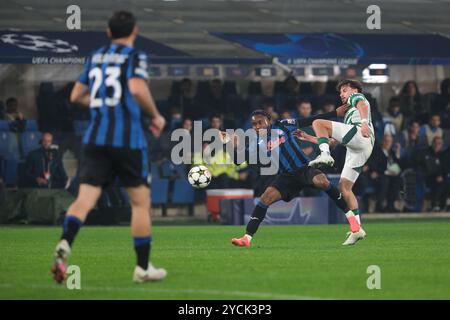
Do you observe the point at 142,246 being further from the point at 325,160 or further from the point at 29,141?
the point at 29,141

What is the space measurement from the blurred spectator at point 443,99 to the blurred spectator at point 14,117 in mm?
8855

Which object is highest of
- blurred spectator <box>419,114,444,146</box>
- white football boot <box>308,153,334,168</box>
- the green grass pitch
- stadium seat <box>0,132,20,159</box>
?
blurred spectator <box>419,114,444,146</box>

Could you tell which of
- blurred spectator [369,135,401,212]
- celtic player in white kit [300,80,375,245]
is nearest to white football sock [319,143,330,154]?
celtic player in white kit [300,80,375,245]

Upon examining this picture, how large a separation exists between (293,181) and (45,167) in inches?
292

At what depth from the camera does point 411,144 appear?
79.3 ft

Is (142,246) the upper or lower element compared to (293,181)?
lower

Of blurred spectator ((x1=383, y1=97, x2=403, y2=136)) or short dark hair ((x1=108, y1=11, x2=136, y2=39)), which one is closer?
short dark hair ((x1=108, y1=11, x2=136, y2=39))

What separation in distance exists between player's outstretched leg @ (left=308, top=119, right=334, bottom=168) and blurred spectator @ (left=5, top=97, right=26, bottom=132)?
879cm

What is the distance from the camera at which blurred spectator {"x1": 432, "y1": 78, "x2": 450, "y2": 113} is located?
25.3m

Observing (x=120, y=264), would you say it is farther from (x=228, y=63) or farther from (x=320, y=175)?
(x=228, y=63)

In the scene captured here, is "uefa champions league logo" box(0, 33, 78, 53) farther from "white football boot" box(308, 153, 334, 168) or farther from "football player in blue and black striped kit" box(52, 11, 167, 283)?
"football player in blue and black striped kit" box(52, 11, 167, 283)

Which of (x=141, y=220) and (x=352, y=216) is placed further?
(x=352, y=216)

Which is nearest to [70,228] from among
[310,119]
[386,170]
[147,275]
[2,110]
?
[147,275]
